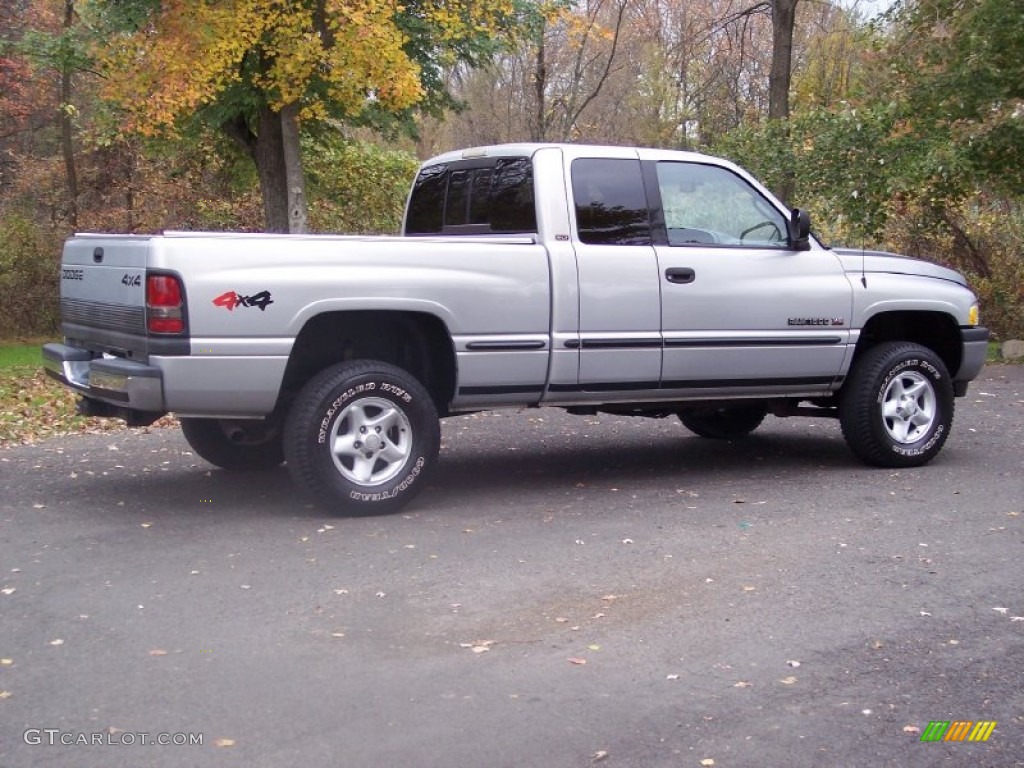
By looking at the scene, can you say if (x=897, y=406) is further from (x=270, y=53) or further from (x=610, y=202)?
(x=270, y=53)

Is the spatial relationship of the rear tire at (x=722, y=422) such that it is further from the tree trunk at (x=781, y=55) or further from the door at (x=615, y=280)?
the tree trunk at (x=781, y=55)

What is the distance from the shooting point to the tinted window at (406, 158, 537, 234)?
7672mm

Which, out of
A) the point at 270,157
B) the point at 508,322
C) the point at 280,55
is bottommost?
the point at 508,322

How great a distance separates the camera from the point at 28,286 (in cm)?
2009

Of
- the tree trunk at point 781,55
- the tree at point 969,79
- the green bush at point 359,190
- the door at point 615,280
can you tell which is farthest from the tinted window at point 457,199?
the green bush at point 359,190

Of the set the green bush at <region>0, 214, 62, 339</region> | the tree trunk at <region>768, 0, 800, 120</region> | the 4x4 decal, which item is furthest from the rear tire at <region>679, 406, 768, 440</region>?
the green bush at <region>0, 214, 62, 339</region>

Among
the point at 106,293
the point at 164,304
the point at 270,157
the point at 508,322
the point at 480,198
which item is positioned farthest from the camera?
the point at 270,157

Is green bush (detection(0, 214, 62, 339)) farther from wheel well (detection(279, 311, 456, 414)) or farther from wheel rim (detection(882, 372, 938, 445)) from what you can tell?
wheel rim (detection(882, 372, 938, 445))

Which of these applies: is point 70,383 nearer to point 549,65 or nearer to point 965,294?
point 965,294

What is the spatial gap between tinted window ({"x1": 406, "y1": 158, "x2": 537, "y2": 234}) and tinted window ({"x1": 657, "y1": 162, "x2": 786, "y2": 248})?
2.96ft

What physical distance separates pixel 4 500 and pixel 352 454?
7.56 feet

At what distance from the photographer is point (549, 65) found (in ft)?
91.8

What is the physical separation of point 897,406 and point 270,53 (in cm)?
874

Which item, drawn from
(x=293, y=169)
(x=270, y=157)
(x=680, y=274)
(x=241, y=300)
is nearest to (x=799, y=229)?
(x=680, y=274)
